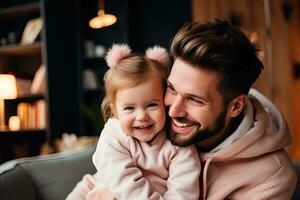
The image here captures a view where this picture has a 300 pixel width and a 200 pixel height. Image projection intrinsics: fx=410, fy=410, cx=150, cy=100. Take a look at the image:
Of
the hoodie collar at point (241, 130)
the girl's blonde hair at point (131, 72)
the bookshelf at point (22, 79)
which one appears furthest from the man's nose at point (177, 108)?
the bookshelf at point (22, 79)

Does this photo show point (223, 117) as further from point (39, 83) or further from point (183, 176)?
point (39, 83)

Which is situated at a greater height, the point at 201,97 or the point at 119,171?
the point at 201,97

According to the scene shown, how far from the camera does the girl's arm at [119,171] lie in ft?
3.90

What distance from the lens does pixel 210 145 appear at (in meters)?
1.40

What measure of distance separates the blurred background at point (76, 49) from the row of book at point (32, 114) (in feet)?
0.04

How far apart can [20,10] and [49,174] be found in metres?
3.47

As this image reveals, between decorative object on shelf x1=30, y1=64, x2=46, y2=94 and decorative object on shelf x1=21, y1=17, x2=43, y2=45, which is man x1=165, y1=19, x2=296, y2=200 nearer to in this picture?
decorative object on shelf x1=30, y1=64, x2=46, y2=94

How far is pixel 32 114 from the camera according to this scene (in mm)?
4727

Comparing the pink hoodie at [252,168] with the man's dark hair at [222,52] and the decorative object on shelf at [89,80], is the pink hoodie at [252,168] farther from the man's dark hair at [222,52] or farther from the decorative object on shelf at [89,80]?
the decorative object on shelf at [89,80]

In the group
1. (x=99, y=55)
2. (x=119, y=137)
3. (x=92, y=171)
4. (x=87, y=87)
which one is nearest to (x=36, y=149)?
(x=87, y=87)

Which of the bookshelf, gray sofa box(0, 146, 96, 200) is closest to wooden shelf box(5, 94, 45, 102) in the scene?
the bookshelf

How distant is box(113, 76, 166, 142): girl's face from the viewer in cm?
125

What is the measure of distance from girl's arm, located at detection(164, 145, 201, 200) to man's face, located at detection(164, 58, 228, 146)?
0.04 m

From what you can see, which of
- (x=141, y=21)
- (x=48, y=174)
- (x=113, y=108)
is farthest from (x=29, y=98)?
(x=113, y=108)
